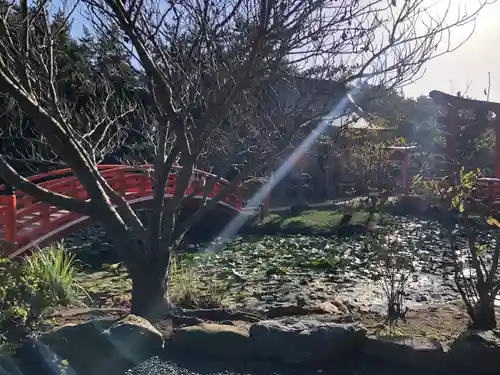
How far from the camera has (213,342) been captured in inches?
142

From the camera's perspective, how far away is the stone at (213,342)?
3.58 m

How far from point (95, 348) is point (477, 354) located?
91.1 inches

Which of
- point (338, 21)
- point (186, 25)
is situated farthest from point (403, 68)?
point (186, 25)

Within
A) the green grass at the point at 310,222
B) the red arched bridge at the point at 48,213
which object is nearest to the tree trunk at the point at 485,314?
the red arched bridge at the point at 48,213

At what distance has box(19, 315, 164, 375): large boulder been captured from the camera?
326 cm

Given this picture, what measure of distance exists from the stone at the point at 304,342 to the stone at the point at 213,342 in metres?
0.08

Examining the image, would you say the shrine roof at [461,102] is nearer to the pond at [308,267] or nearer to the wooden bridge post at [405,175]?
the wooden bridge post at [405,175]

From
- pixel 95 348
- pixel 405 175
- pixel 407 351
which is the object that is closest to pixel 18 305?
pixel 95 348

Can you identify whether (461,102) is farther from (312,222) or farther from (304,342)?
(304,342)

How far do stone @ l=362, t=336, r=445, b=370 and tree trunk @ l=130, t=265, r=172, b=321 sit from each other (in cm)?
166

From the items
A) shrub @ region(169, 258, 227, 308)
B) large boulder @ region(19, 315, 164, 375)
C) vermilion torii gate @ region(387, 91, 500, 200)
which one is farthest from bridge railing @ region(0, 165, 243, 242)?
vermilion torii gate @ region(387, 91, 500, 200)

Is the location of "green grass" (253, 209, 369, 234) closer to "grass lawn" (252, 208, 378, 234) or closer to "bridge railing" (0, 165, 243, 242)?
"grass lawn" (252, 208, 378, 234)

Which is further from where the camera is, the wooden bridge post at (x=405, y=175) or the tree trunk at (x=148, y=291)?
the wooden bridge post at (x=405, y=175)

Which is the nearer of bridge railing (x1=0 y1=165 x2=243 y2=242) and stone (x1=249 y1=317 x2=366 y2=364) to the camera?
stone (x1=249 y1=317 x2=366 y2=364)
